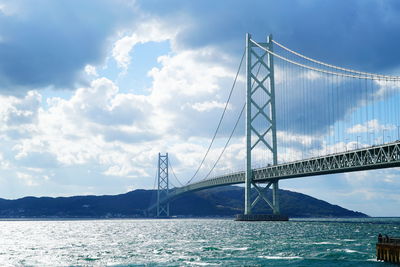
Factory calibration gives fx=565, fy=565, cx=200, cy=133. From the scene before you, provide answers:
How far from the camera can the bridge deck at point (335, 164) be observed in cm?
6575

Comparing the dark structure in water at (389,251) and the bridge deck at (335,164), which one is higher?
the bridge deck at (335,164)

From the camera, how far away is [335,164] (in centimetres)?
7831

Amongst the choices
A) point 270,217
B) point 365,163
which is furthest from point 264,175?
point 365,163

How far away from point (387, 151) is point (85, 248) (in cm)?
3915

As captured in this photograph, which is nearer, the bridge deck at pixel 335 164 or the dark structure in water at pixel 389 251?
the dark structure in water at pixel 389 251

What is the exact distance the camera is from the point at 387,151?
67.1 metres

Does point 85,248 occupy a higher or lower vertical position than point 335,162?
lower

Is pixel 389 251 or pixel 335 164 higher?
pixel 335 164

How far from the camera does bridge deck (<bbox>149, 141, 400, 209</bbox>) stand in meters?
65.8

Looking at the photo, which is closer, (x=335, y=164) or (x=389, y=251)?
(x=389, y=251)

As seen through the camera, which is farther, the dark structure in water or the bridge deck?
the bridge deck

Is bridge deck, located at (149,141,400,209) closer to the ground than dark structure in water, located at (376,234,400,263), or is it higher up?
higher up

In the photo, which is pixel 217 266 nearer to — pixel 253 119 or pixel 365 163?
pixel 365 163

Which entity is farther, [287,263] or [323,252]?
[323,252]
